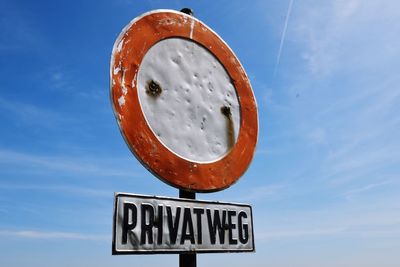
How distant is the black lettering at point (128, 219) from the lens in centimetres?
140

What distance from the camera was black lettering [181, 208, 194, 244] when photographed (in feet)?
5.16

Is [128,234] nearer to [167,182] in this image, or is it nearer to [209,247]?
[167,182]

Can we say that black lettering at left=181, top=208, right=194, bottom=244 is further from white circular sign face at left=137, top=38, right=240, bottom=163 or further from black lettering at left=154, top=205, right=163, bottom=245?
white circular sign face at left=137, top=38, right=240, bottom=163

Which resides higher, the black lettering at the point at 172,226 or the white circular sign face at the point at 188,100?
the white circular sign face at the point at 188,100

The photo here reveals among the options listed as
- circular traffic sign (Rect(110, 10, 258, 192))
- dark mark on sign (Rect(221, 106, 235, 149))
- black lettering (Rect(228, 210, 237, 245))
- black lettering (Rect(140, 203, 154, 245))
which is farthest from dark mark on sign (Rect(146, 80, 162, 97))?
black lettering (Rect(228, 210, 237, 245))

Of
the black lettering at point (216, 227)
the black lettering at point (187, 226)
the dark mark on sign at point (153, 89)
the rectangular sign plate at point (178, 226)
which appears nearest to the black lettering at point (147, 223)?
the rectangular sign plate at point (178, 226)

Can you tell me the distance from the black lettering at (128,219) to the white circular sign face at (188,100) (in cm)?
36

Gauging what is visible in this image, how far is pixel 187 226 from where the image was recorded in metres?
1.60

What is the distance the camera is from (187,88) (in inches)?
74.9

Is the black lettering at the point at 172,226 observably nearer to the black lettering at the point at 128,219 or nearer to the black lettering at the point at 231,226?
the black lettering at the point at 128,219

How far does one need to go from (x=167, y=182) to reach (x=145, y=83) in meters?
0.49

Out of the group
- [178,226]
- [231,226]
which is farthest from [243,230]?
[178,226]

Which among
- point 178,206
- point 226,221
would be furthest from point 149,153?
point 226,221

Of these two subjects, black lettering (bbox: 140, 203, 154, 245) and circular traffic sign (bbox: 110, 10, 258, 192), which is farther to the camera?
circular traffic sign (bbox: 110, 10, 258, 192)
